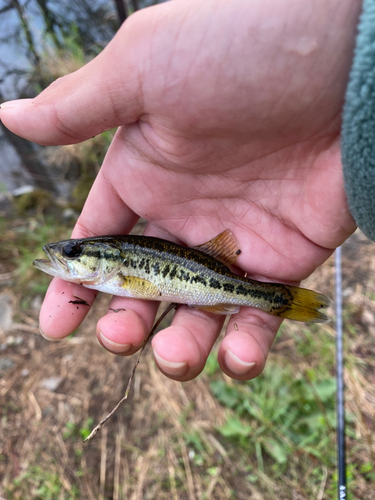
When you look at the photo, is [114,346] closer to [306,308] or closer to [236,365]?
[236,365]

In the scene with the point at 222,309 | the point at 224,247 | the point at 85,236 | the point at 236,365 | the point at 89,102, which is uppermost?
the point at 89,102

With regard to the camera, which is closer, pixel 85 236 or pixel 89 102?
pixel 89 102

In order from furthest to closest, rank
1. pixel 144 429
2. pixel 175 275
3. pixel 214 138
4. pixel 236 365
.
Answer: pixel 144 429, pixel 175 275, pixel 214 138, pixel 236 365

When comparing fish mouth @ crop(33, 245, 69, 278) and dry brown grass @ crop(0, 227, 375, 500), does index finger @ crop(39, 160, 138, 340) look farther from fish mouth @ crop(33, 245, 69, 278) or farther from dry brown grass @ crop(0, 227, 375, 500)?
dry brown grass @ crop(0, 227, 375, 500)

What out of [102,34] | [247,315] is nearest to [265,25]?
[247,315]

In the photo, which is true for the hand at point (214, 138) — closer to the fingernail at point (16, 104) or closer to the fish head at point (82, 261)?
the fingernail at point (16, 104)

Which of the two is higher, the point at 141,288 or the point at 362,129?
the point at 362,129

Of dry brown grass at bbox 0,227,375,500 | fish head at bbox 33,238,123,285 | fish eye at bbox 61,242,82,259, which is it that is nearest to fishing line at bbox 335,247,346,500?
dry brown grass at bbox 0,227,375,500

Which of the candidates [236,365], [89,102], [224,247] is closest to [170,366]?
[236,365]

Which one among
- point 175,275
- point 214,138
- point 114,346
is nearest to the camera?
point 114,346
